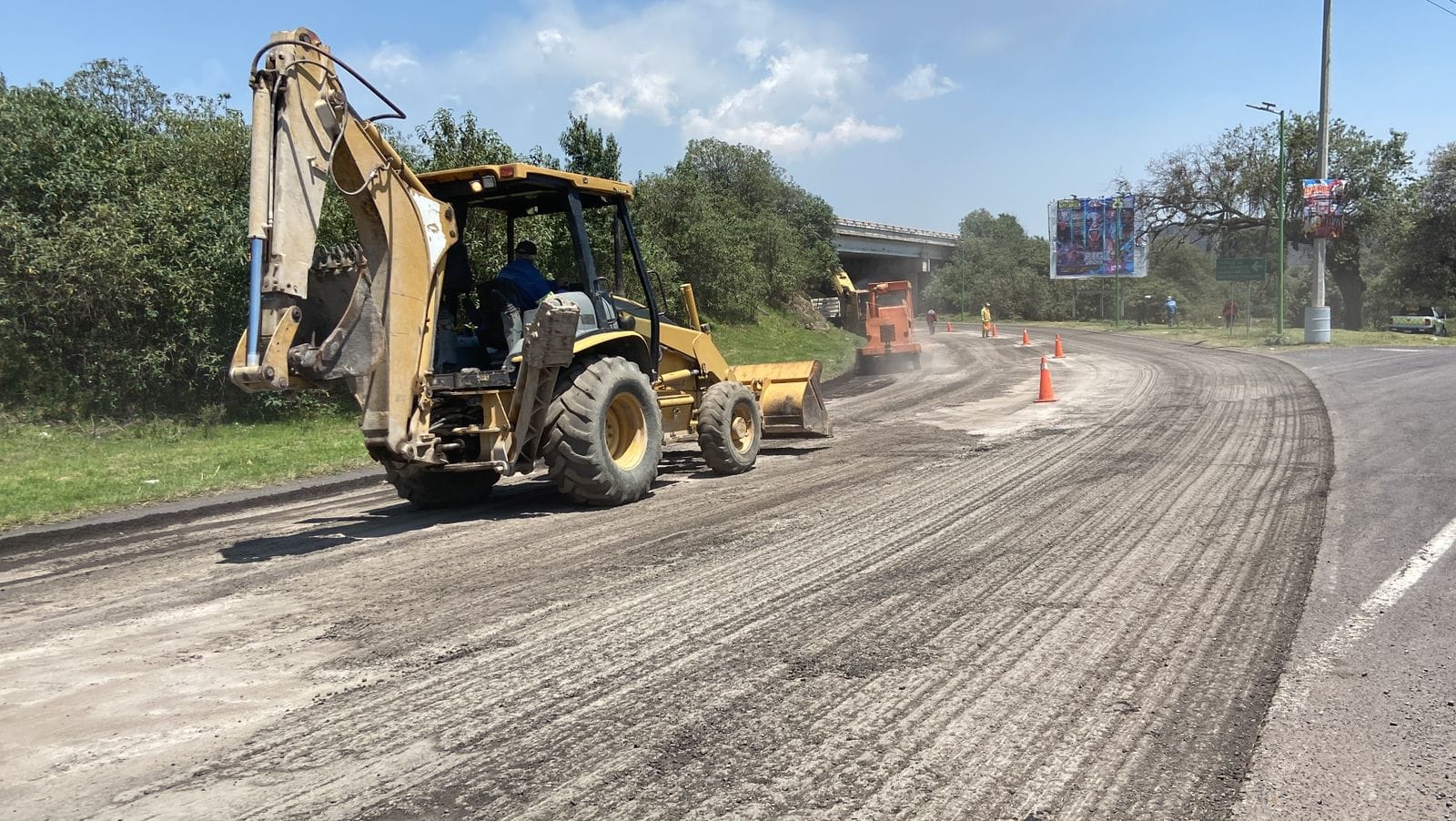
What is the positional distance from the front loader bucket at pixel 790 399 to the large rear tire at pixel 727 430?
3.82ft

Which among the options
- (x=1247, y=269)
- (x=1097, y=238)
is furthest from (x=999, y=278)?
(x=1247, y=269)

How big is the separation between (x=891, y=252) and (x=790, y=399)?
71.4 metres

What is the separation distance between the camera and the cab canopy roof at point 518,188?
7738mm

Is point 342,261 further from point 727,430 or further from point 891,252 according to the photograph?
point 891,252

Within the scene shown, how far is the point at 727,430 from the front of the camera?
966cm

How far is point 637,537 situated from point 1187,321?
6064 centimetres

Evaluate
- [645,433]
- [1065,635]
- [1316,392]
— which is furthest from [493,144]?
[1065,635]

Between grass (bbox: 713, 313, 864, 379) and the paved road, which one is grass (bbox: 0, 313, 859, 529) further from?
grass (bbox: 713, 313, 864, 379)

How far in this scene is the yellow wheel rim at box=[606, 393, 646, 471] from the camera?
27.8 feet

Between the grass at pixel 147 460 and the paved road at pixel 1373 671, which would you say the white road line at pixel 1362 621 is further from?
the grass at pixel 147 460

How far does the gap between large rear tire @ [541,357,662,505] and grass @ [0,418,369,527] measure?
4757 mm

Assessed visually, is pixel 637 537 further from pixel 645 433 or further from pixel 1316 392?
pixel 1316 392

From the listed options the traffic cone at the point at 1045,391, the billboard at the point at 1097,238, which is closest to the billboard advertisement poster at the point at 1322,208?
the traffic cone at the point at 1045,391

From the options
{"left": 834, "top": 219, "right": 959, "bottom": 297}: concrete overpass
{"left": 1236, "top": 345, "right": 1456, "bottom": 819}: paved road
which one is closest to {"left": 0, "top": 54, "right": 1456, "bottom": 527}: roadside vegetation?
{"left": 1236, "top": 345, "right": 1456, "bottom": 819}: paved road
